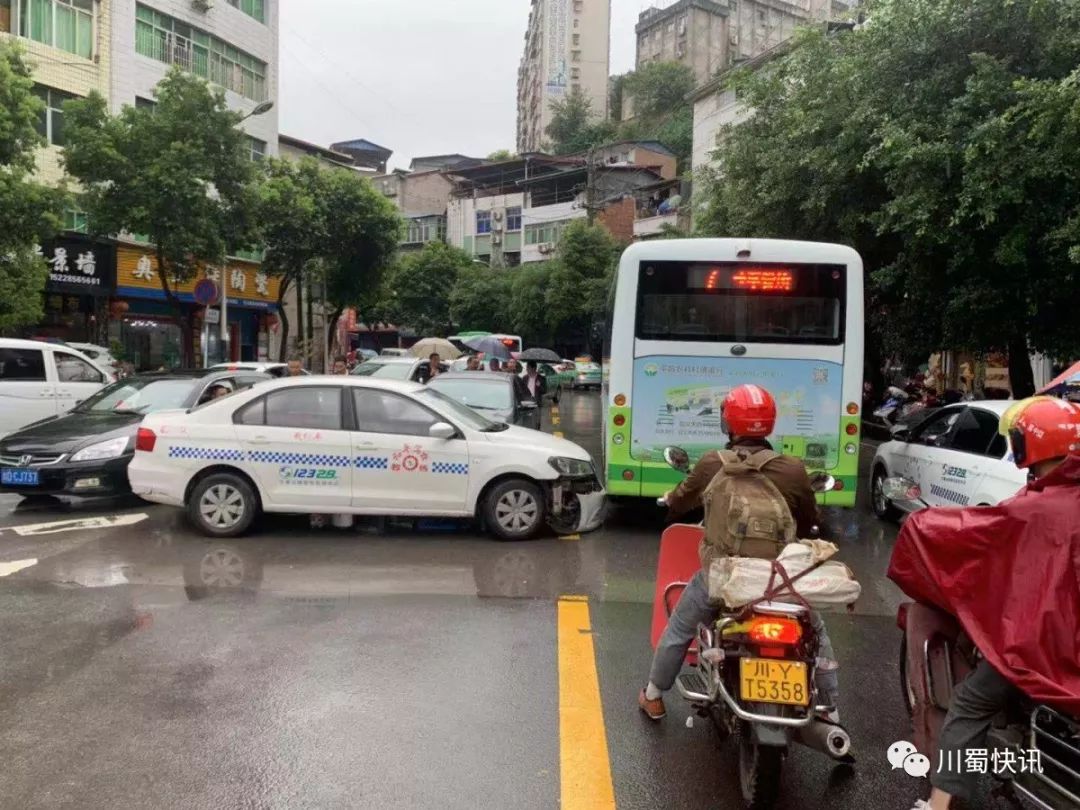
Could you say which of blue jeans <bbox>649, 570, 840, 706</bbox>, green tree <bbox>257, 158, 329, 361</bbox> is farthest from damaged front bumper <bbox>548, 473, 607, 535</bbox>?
green tree <bbox>257, 158, 329, 361</bbox>

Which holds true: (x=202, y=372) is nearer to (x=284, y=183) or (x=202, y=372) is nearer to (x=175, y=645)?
(x=175, y=645)

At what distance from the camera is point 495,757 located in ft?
12.5

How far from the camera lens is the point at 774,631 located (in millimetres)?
3336

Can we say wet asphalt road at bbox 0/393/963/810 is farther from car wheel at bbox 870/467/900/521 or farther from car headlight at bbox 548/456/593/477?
car wheel at bbox 870/467/900/521

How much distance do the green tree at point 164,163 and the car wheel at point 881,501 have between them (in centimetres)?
1450

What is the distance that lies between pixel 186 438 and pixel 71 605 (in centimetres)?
237

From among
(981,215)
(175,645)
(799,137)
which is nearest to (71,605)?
(175,645)

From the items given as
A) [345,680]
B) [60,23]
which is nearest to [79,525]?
[345,680]

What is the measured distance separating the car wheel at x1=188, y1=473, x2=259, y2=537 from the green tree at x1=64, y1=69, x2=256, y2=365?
12028 millimetres

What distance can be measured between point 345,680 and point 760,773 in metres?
2.29

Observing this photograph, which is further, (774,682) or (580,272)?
(580,272)

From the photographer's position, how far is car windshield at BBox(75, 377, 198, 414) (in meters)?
10.6

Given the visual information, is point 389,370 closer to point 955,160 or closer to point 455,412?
point 455,412

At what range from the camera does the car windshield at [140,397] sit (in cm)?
1064
